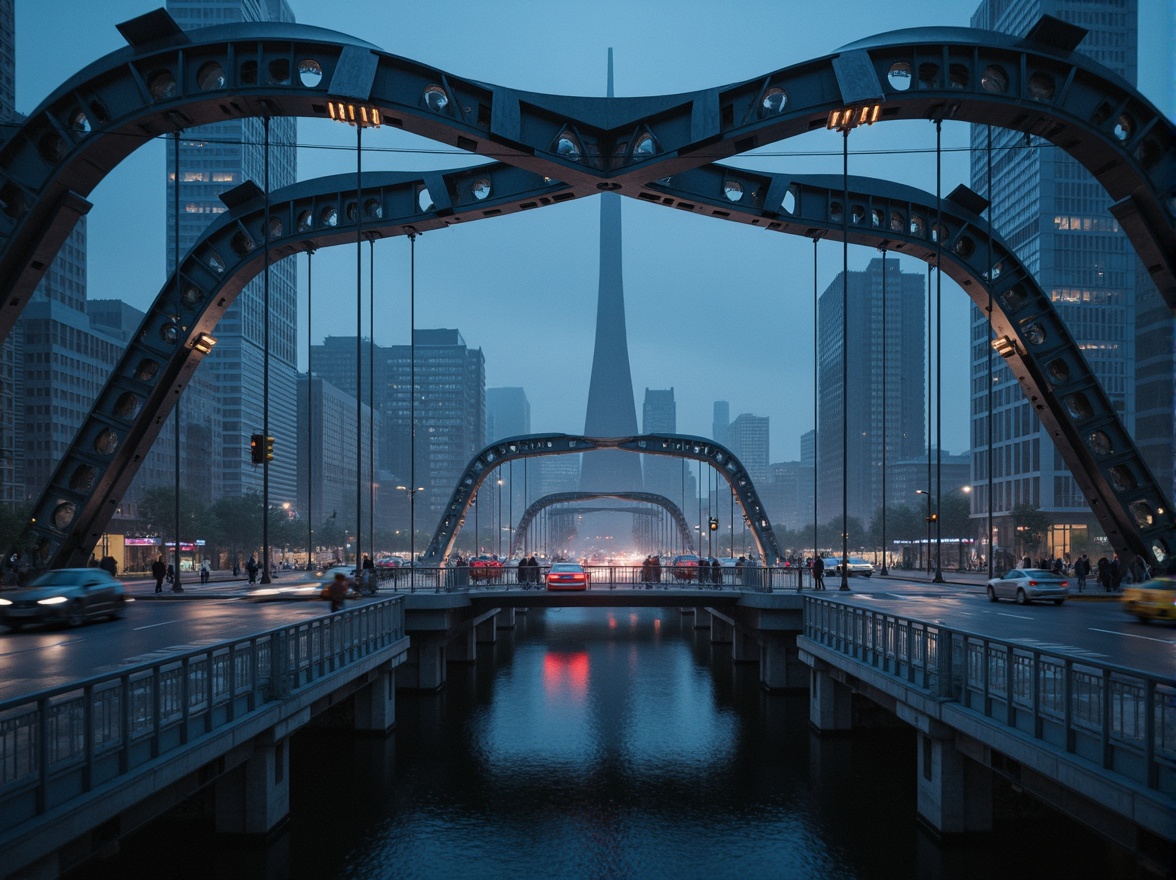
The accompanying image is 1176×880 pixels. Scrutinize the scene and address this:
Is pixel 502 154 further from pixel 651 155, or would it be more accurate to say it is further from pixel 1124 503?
pixel 1124 503

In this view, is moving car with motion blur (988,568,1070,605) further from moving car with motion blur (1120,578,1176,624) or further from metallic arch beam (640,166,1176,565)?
moving car with motion blur (1120,578,1176,624)

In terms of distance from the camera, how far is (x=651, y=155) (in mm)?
27781

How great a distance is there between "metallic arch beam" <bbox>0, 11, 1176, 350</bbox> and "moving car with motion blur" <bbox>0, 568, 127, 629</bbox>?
7972 mm

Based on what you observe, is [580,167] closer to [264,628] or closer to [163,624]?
[264,628]

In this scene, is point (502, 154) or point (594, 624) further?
point (594, 624)

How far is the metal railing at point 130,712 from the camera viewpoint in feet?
33.2

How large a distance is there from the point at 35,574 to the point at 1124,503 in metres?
39.9

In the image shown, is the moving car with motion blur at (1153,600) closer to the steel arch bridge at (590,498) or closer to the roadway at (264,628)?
the roadway at (264,628)

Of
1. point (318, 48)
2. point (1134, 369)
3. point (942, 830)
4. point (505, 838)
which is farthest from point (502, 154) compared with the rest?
point (1134, 369)

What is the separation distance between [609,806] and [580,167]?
689 inches

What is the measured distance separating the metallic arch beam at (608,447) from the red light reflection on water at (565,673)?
23.9 meters

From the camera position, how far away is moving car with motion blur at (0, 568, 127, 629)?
2708cm

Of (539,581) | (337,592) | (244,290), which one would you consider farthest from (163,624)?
(244,290)

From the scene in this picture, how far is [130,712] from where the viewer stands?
1261 cm
